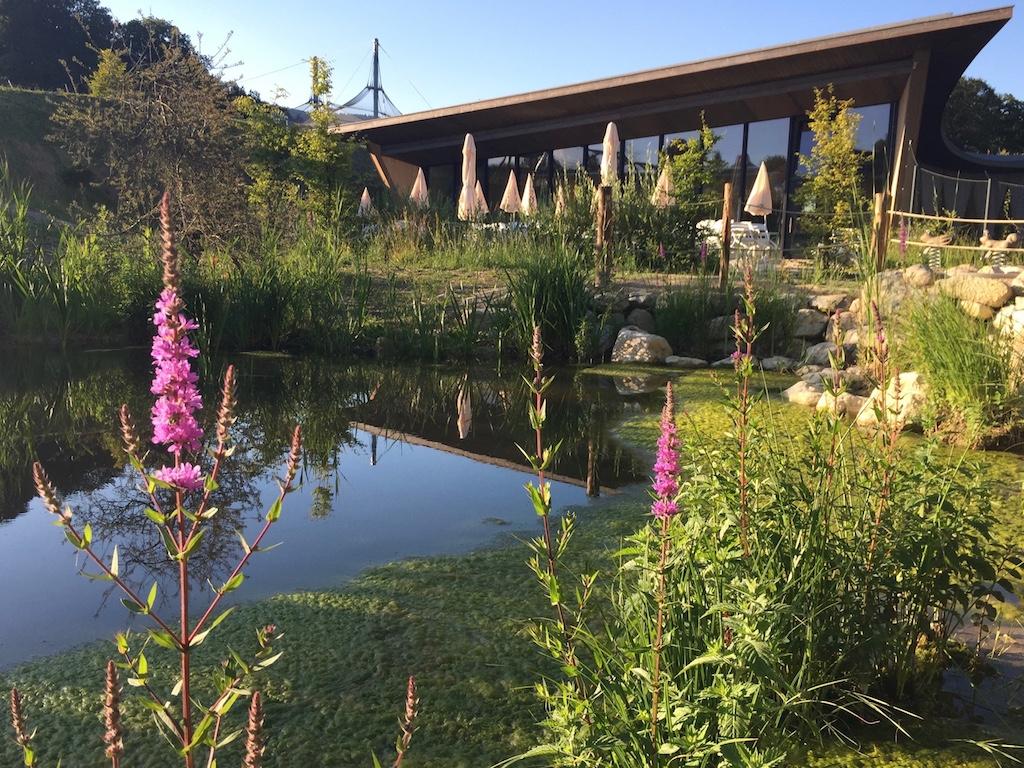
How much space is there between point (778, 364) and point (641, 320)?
1.56 m

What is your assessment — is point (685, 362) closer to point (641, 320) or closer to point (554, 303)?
point (641, 320)

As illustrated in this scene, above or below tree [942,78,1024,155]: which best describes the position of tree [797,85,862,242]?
below

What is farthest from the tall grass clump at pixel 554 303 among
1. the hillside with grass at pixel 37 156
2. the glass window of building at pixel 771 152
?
the hillside with grass at pixel 37 156

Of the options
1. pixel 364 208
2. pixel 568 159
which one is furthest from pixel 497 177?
pixel 364 208

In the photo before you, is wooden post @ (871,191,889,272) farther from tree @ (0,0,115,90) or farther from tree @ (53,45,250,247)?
tree @ (0,0,115,90)

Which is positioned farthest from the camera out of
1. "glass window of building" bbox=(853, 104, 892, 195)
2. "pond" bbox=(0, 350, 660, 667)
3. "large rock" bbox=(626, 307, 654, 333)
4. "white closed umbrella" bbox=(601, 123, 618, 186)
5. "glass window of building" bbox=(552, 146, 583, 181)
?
"glass window of building" bbox=(552, 146, 583, 181)

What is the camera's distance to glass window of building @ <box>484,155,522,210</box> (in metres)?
18.6

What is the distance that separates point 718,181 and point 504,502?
12.8m

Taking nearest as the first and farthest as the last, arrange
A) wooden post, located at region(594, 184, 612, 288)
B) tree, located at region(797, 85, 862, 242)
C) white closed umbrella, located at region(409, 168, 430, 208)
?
wooden post, located at region(594, 184, 612, 288), tree, located at region(797, 85, 862, 242), white closed umbrella, located at region(409, 168, 430, 208)

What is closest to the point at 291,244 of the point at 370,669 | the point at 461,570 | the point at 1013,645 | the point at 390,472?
the point at 390,472

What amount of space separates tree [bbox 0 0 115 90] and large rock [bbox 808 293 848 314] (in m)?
32.0

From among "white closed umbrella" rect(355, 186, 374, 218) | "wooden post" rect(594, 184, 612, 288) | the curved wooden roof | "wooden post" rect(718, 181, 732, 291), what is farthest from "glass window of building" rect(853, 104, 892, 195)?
"white closed umbrella" rect(355, 186, 374, 218)

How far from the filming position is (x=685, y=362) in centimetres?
725

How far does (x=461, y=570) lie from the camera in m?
2.82
